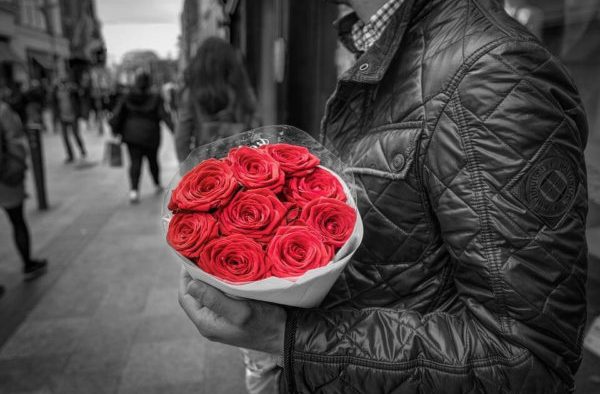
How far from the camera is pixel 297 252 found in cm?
83

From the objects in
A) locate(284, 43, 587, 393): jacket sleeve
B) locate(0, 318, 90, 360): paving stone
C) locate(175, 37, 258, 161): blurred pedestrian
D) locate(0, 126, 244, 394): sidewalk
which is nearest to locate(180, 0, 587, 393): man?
locate(284, 43, 587, 393): jacket sleeve

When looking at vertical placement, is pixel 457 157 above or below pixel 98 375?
above

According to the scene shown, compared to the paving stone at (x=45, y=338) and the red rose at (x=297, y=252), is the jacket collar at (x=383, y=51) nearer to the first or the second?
the red rose at (x=297, y=252)

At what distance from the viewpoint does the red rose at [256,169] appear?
36.1 inches

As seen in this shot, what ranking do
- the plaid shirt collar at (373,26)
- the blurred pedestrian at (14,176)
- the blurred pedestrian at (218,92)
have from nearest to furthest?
the plaid shirt collar at (373,26) < the blurred pedestrian at (14,176) < the blurred pedestrian at (218,92)

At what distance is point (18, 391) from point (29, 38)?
3804cm

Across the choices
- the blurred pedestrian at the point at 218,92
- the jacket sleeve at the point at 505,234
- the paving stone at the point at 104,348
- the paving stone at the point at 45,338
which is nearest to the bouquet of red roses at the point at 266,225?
the jacket sleeve at the point at 505,234

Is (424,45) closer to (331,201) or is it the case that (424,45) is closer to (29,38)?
(331,201)

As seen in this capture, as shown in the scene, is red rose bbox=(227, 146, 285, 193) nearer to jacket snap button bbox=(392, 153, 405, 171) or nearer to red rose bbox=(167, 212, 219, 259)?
red rose bbox=(167, 212, 219, 259)

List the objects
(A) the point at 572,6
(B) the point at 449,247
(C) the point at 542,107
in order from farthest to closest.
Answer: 1. (A) the point at 572,6
2. (B) the point at 449,247
3. (C) the point at 542,107

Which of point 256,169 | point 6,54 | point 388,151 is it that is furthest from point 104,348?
point 6,54

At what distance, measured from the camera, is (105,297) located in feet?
13.0

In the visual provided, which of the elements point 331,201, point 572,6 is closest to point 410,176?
point 331,201

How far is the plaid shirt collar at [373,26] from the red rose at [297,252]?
64cm
